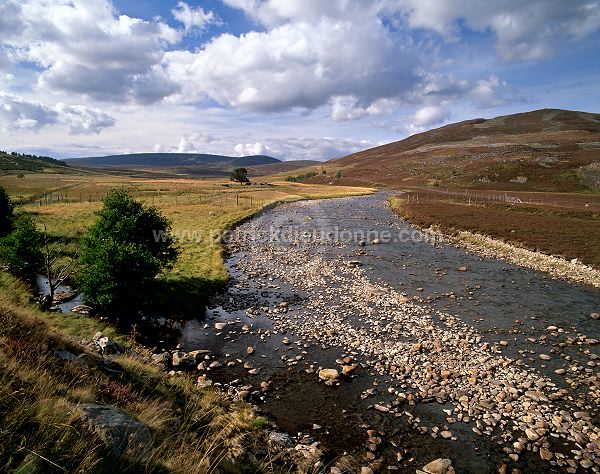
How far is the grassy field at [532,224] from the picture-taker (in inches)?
1416

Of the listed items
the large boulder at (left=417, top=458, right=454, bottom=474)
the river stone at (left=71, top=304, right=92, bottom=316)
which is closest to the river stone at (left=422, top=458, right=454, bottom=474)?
the large boulder at (left=417, top=458, right=454, bottom=474)

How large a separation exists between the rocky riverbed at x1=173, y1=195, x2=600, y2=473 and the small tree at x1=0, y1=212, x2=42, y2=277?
12529 millimetres

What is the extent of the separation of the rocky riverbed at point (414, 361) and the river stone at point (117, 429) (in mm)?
5890

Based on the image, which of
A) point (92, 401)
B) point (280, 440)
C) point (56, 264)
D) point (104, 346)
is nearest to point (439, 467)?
point (280, 440)

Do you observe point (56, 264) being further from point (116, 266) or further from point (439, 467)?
point (439, 467)

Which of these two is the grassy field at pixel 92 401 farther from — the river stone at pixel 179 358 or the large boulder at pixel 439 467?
the large boulder at pixel 439 467

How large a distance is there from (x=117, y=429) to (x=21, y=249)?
73.4 ft

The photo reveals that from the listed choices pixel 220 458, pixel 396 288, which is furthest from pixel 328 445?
pixel 396 288

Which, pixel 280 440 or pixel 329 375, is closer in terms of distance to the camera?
pixel 280 440

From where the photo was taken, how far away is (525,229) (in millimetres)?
44656

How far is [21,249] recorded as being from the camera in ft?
74.1

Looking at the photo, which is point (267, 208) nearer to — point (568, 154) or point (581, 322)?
point (581, 322)

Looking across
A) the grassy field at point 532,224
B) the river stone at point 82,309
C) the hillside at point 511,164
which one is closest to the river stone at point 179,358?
the river stone at point 82,309

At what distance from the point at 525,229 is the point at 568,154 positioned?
404 feet
